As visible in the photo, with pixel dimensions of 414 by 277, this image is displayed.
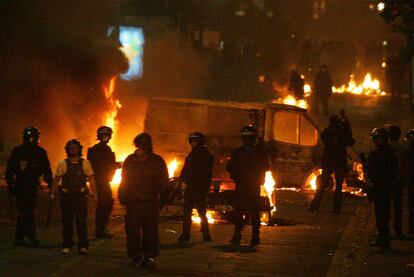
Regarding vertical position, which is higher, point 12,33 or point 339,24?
point 339,24

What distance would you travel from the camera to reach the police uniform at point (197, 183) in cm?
1284

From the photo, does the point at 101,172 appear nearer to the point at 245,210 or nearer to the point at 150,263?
the point at 245,210

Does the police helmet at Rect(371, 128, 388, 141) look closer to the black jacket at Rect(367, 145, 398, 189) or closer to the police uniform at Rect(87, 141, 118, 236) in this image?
the black jacket at Rect(367, 145, 398, 189)

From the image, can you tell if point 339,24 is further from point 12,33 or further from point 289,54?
point 12,33

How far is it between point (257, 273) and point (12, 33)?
18.2 meters

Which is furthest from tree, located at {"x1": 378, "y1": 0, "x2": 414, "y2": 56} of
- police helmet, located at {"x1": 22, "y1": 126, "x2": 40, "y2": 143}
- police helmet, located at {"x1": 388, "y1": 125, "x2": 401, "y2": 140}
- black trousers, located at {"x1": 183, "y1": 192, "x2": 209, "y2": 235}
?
police helmet, located at {"x1": 22, "y1": 126, "x2": 40, "y2": 143}

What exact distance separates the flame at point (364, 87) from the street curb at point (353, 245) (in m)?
29.0

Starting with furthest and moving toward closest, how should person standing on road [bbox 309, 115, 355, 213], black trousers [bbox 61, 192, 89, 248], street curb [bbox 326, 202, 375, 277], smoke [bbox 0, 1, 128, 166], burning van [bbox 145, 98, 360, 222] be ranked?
smoke [bbox 0, 1, 128, 166]
burning van [bbox 145, 98, 360, 222]
person standing on road [bbox 309, 115, 355, 213]
black trousers [bbox 61, 192, 89, 248]
street curb [bbox 326, 202, 375, 277]

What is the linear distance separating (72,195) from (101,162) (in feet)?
5.01

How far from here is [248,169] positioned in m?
12.7

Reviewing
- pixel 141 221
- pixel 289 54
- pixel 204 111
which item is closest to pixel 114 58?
pixel 204 111

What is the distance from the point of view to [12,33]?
27109mm

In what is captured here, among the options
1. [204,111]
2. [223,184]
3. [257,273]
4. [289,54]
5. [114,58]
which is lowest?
[257,273]

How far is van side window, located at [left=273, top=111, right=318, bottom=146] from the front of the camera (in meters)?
21.0
